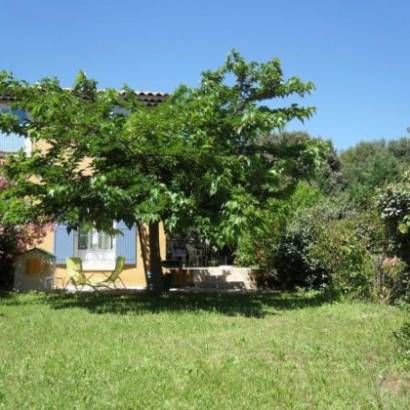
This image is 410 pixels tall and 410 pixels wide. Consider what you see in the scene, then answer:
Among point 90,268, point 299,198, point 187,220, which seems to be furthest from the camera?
point 299,198

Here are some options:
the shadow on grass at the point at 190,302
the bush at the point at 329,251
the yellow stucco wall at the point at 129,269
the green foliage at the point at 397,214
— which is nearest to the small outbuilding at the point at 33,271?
the yellow stucco wall at the point at 129,269

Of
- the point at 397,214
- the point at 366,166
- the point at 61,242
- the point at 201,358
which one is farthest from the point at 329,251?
the point at 366,166

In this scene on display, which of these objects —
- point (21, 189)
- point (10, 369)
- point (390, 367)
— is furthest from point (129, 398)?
point (21, 189)

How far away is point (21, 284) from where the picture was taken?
52.1 ft

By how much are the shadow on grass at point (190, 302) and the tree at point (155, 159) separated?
1.52m

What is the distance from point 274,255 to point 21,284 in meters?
7.45

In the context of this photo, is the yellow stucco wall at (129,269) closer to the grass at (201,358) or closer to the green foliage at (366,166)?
the grass at (201,358)

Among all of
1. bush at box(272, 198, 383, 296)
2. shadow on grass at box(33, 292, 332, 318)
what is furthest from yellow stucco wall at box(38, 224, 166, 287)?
bush at box(272, 198, 383, 296)

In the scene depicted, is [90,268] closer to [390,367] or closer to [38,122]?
[38,122]

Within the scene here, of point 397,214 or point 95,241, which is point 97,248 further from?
point 397,214

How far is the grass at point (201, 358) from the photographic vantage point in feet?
17.4

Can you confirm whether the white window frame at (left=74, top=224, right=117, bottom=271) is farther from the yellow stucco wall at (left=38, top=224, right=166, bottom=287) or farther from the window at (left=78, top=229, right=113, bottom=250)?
the yellow stucco wall at (left=38, top=224, right=166, bottom=287)

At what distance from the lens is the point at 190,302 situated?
490 inches

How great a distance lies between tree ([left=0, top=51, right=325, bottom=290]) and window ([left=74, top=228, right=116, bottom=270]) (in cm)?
520
